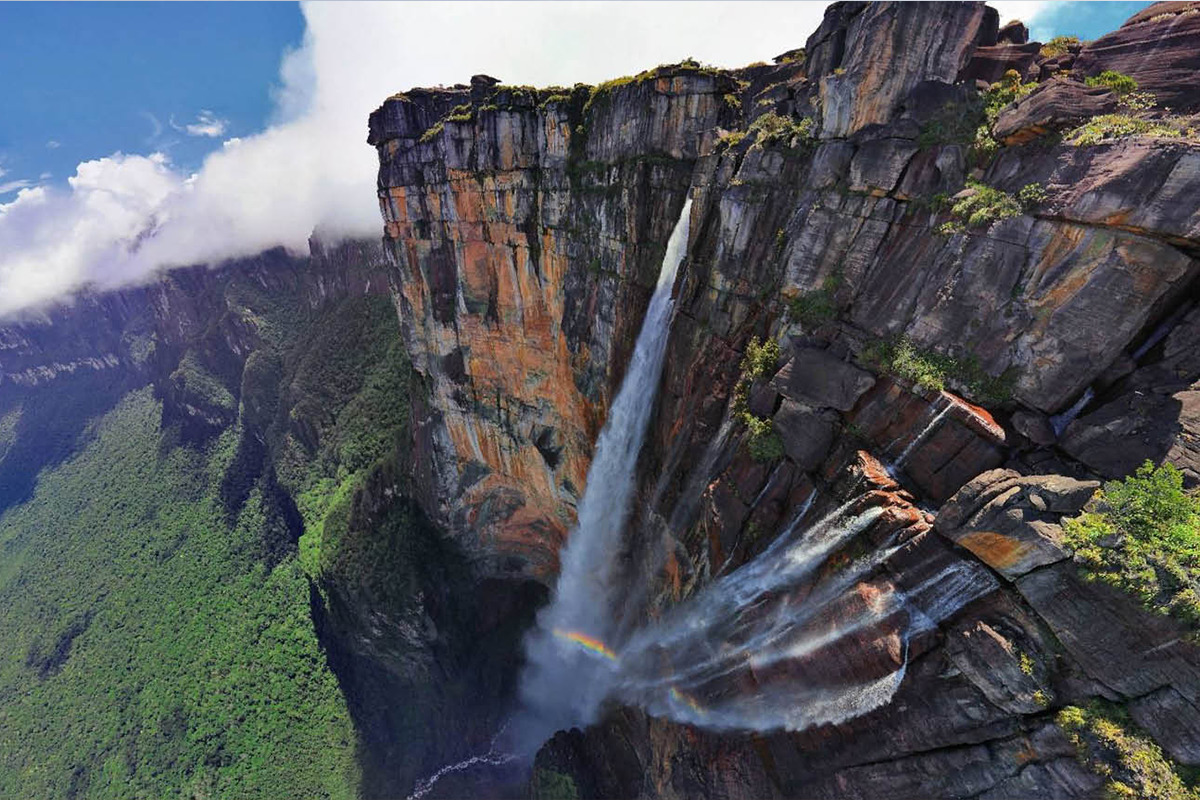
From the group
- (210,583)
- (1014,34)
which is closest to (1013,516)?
(1014,34)

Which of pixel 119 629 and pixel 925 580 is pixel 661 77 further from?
pixel 119 629

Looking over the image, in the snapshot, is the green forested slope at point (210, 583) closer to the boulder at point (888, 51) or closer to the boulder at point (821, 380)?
the boulder at point (821, 380)

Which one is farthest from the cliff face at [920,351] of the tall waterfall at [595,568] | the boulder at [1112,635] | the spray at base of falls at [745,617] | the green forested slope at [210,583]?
the green forested slope at [210,583]

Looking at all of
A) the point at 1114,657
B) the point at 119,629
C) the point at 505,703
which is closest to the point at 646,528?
the point at 1114,657

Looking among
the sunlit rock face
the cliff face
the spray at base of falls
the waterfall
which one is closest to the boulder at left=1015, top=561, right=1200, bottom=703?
the cliff face

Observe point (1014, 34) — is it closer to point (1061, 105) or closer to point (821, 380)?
point (1061, 105)
